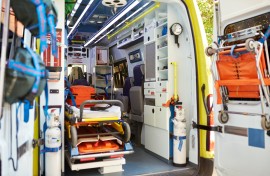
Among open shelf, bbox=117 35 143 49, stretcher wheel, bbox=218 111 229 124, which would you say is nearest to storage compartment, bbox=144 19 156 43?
open shelf, bbox=117 35 143 49

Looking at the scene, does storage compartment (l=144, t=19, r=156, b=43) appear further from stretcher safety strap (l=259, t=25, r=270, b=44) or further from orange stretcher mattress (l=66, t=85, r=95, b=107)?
stretcher safety strap (l=259, t=25, r=270, b=44)

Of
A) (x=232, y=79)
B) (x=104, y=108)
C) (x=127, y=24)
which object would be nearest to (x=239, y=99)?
(x=232, y=79)

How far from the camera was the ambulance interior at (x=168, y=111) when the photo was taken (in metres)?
2.56

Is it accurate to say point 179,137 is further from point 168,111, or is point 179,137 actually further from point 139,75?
point 139,75

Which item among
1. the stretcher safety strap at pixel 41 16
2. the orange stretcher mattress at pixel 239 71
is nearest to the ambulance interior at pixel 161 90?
the orange stretcher mattress at pixel 239 71

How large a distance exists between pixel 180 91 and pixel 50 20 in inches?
153

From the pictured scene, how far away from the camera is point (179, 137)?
489cm

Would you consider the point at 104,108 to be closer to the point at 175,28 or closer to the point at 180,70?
the point at 180,70

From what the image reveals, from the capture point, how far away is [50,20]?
1.77 metres

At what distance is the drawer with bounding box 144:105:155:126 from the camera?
5.68 meters

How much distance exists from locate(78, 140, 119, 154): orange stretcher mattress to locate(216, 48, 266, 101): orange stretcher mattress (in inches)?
97.2

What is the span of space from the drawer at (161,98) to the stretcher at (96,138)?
41.1 inches

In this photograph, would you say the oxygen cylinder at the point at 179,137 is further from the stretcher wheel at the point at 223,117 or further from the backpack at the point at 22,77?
the backpack at the point at 22,77

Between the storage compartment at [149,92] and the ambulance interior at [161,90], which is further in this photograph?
the storage compartment at [149,92]
